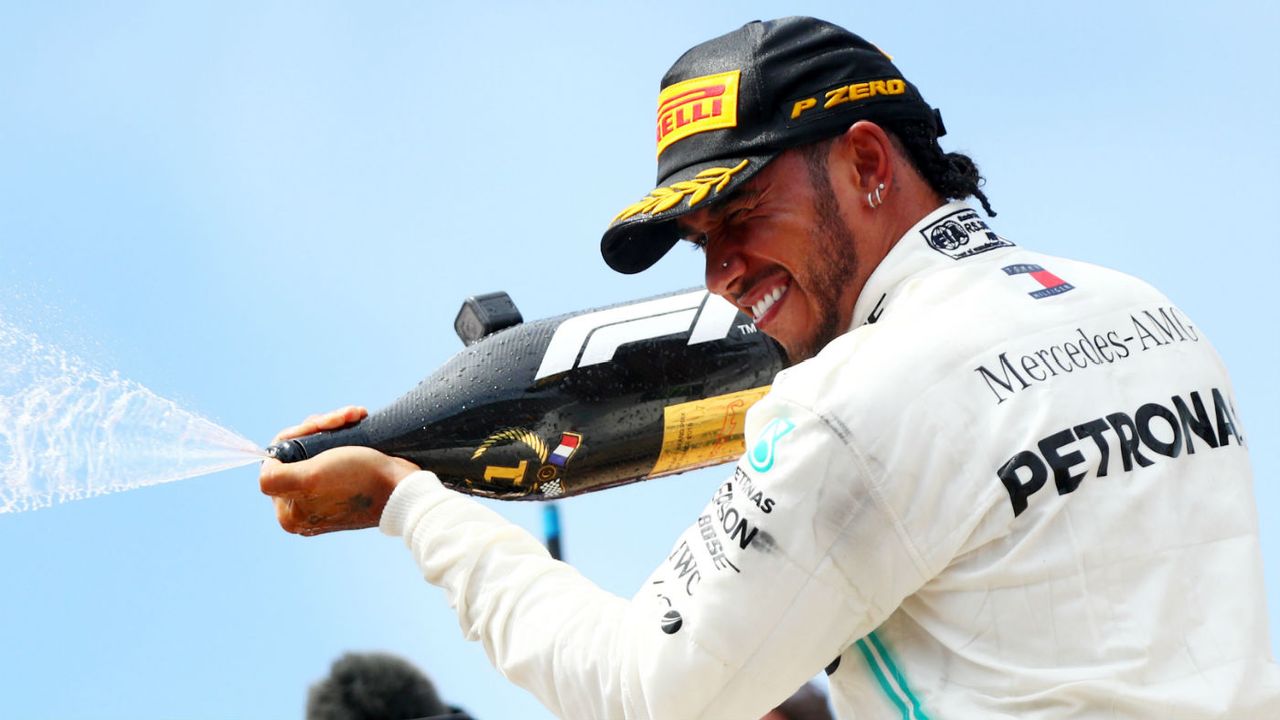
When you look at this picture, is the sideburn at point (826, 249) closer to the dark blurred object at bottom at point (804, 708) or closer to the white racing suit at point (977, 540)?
the white racing suit at point (977, 540)

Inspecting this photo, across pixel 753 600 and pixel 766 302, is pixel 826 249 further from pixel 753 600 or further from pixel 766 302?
pixel 753 600

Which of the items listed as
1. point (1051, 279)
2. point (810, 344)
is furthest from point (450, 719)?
point (1051, 279)

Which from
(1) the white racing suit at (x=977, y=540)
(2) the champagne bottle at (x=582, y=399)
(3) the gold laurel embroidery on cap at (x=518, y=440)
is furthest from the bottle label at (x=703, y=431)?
(1) the white racing suit at (x=977, y=540)

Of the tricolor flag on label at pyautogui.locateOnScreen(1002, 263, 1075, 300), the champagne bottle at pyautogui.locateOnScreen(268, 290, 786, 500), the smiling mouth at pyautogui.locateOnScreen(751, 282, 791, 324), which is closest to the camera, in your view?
the tricolor flag on label at pyautogui.locateOnScreen(1002, 263, 1075, 300)

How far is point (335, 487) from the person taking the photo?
299 centimetres

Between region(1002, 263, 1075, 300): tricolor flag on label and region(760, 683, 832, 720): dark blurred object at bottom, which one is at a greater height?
region(1002, 263, 1075, 300): tricolor flag on label

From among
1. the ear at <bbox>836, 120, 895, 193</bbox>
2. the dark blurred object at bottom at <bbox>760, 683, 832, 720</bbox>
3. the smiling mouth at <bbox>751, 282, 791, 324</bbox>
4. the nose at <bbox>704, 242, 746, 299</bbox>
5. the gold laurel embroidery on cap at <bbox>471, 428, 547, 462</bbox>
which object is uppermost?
the ear at <bbox>836, 120, 895, 193</bbox>

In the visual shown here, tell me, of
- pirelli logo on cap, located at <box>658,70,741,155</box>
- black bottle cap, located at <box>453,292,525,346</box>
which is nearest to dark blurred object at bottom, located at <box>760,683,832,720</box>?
black bottle cap, located at <box>453,292,525,346</box>

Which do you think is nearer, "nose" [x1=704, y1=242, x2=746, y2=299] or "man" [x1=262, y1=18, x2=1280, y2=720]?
"man" [x1=262, y1=18, x2=1280, y2=720]

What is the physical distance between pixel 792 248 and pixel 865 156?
23cm

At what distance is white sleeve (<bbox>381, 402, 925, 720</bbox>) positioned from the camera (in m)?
2.16

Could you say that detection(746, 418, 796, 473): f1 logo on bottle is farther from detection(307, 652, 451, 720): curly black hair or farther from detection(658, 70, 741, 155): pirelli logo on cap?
detection(307, 652, 451, 720): curly black hair

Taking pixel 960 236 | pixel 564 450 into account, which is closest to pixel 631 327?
pixel 564 450

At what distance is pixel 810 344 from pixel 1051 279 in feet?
1.68
